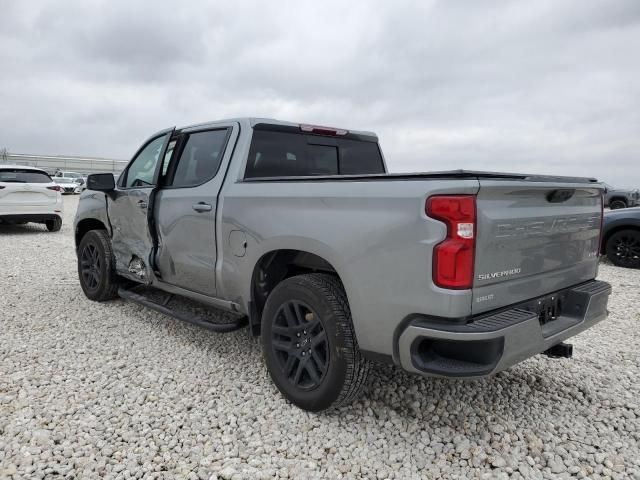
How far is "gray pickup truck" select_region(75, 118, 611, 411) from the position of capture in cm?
224

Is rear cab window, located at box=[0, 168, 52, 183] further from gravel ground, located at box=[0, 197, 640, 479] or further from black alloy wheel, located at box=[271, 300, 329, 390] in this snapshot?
black alloy wheel, located at box=[271, 300, 329, 390]

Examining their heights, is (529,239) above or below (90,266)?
above

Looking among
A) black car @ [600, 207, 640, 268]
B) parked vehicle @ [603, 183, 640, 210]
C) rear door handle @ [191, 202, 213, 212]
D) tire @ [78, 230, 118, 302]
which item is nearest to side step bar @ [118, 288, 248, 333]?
rear door handle @ [191, 202, 213, 212]

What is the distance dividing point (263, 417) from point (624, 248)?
303 inches

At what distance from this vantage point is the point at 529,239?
250 cm

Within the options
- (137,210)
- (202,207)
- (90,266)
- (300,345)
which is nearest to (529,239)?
(300,345)

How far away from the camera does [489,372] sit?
2238 mm

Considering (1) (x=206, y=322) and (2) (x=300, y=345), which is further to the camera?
(1) (x=206, y=322)

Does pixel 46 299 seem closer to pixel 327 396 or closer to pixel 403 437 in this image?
pixel 327 396

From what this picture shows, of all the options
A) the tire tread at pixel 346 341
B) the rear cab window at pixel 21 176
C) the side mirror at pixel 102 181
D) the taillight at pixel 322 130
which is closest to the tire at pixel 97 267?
the side mirror at pixel 102 181

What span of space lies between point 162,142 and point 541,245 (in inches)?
131

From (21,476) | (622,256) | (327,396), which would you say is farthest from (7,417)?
(622,256)

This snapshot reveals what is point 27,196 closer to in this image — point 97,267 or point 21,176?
point 21,176

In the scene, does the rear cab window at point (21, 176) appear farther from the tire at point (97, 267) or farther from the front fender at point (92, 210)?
the tire at point (97, 267)
